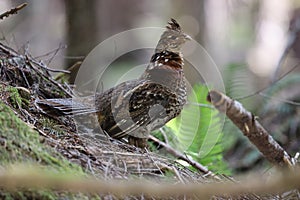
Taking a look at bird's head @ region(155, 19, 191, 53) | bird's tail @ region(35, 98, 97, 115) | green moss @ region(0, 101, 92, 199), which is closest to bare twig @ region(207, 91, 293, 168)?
bird's head @ region(155, 19, 191, 53)

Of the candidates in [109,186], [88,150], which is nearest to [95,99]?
[88,150]

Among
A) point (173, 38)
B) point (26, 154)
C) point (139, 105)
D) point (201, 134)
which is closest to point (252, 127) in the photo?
point (201, 134)

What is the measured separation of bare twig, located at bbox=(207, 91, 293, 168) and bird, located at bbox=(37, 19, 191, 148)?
0.27 m

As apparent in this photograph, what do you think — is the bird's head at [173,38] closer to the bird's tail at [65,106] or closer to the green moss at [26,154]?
the bird's tail at [65,106]

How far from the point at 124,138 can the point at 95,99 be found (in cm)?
31

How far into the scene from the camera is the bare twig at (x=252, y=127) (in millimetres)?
3010

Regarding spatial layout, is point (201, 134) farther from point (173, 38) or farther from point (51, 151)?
point (51, 151)

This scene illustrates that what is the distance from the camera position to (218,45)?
41.1ft

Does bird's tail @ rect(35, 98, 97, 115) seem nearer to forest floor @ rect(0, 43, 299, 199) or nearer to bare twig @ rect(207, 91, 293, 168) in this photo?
forest floor @ rect(0, 43, 299, 199)

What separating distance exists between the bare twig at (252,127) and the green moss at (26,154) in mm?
1332

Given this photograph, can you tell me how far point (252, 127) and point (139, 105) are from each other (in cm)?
71

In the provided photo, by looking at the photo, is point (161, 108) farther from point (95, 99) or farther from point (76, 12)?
point (76, 12)

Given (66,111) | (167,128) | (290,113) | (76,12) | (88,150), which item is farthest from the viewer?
(290,113)

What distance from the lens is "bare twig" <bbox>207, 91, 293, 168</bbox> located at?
9.87 feet
